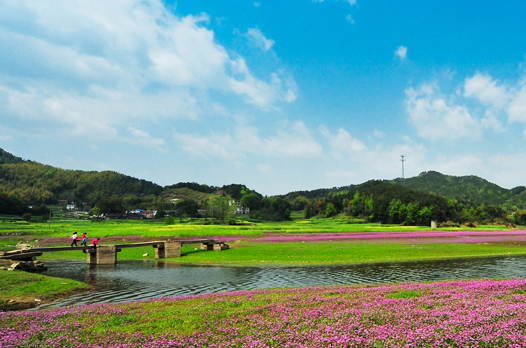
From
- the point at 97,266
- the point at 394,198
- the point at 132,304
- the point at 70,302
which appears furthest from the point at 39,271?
the point at 394,198

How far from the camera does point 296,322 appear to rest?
1189 cm

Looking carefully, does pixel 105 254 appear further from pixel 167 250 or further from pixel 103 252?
pixel 167 250

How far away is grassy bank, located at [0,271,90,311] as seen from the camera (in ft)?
60.2

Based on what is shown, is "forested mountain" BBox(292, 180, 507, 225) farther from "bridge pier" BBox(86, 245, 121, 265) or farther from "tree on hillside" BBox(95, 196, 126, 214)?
"tree on hillside" BBox(95, 196, 126, 214)

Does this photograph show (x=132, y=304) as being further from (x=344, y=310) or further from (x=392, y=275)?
(x=392, y=275)

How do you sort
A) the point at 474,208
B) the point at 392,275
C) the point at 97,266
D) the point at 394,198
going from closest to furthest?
the point at 392,275, the point at 97,266, the point at 394,198, the point at 474,208

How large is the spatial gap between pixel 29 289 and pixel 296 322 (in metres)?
18.7

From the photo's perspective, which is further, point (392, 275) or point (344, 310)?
point (392, 275)

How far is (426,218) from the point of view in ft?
462

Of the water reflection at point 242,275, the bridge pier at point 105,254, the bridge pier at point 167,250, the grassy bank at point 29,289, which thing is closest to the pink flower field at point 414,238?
the bridge pier at point 167,250

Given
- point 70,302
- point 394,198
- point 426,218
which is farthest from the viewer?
point 394,198

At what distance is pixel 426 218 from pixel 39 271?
463 ft

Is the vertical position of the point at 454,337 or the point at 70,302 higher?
the point at 454,337

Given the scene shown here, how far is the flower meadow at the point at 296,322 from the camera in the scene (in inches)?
393
